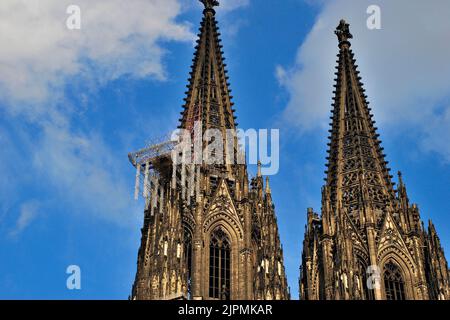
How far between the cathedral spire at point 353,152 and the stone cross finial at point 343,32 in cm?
130

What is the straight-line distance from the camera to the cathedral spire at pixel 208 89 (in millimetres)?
59281

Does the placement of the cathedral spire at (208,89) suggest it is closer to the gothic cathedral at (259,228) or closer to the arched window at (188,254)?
the gothic cathedral at (259,228)

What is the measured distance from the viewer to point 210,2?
68.8m

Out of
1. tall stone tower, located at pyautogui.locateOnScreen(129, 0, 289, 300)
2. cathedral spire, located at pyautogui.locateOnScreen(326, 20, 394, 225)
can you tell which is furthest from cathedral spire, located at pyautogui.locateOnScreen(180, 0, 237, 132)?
cathedral spire, located at pyautogui.locateOnScreen(326, 20, 394, 225)

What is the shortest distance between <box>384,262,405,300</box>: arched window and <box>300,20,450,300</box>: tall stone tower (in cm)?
4

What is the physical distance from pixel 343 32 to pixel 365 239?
20564 millimetres

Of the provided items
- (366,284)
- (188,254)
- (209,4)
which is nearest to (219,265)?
(188,254)

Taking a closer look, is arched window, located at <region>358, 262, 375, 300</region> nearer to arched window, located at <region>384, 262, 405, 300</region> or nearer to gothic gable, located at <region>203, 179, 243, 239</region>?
arched window, located at <region>384, 262, 405, 300</region>

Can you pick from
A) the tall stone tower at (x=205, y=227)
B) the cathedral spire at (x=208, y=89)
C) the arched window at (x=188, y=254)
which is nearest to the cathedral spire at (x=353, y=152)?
the tall stone tower at (x=205, y=227)

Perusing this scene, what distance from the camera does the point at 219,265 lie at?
1997 inches

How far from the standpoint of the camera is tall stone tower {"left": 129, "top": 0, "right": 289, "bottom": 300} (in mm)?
49062
